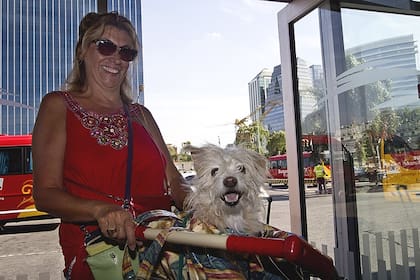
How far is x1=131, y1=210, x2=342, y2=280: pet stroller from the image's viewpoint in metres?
1.08

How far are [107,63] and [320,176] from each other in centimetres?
277

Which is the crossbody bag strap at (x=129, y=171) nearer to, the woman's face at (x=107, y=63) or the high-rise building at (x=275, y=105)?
the woman's face at (x=107, y=63)

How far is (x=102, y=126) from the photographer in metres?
1.50

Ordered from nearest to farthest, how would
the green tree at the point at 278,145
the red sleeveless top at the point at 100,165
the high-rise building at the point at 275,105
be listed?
the red sleeveless top at the point at 100,165 < the green tree at the point at 278,145 < the high-rise building at the point at 275,105

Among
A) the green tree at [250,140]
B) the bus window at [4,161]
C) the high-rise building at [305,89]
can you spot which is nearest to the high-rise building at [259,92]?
the high-rise building at [305,89]

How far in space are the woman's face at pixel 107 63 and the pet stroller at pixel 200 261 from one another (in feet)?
2.08

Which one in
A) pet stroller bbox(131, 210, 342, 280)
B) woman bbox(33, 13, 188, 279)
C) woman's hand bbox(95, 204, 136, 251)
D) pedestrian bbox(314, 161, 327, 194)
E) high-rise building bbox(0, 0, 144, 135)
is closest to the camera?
pet stroller bbox(131, 210, 342, 280)

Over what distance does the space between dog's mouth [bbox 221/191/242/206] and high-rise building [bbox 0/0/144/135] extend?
6.98ft

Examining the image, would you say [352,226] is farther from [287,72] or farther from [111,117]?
[111,117]

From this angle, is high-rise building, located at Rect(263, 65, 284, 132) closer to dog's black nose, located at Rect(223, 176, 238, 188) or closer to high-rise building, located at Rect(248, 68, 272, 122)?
high-rise building, located at Rect(248, 68, 272, 122)

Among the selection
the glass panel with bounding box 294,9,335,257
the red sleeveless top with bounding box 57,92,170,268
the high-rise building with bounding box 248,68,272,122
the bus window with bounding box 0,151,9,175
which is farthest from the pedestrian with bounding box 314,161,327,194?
the bus window with bounding box 0,151,9,175

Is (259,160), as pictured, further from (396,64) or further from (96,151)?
(396,64)

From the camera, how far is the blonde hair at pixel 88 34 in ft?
5.26

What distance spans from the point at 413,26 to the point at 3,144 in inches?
390
